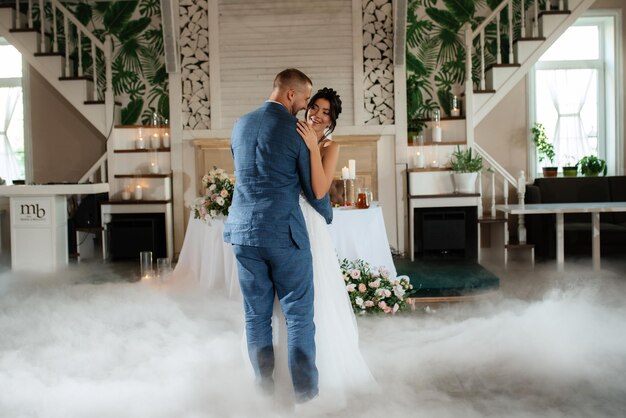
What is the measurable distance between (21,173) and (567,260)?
6.99 m

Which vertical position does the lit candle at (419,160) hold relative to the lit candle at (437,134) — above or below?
below

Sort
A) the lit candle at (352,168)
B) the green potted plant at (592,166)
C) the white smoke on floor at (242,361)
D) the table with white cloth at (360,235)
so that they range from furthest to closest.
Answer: the green potted plant at (592,166) < the lit candle at (352,168) < the table with white cloth at (360,235) < the white smoke on floor at (242,361)

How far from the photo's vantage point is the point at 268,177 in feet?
9.38

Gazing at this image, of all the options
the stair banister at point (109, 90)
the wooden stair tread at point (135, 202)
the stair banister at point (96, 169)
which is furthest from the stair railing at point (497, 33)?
the stair banister at point (96, 169)

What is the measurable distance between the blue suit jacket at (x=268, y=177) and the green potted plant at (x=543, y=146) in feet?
21.4

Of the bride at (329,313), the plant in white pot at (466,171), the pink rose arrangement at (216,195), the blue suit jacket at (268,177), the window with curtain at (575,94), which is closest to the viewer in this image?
the blue suit jacket at (268,177)

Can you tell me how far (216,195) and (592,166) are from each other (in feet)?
17.2

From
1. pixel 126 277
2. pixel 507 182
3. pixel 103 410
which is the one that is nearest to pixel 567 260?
pixel 507 182

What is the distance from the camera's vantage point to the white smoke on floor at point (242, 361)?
10.6 feet

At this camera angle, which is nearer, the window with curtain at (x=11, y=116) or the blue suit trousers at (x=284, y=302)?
the blue suit trousers at (x=284, y=302)

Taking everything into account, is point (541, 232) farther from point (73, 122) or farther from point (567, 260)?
point (73, 122)

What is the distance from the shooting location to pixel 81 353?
4.20 meters

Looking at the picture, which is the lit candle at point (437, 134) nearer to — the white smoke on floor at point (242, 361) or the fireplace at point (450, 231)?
the fireplace at point (450, 231)

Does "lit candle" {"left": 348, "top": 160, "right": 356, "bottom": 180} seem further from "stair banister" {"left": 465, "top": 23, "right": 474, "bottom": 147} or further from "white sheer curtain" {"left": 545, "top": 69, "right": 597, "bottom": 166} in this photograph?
"white sheer curtain" {"left": 545, "top": 69, "right": 597, "bottom": 166}
